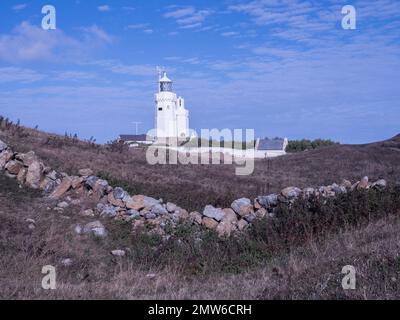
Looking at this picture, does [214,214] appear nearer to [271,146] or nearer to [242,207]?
[242,207]

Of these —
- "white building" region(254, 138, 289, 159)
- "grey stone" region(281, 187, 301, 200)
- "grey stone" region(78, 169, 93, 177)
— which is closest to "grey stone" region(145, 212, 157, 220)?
"grey stone" region(78, 169, 93, 177)

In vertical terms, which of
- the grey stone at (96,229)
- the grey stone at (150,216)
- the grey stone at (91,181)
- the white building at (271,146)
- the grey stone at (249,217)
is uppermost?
the white building at (271,146)

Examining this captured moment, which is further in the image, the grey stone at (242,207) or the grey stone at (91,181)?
the grey stone at (91,181)

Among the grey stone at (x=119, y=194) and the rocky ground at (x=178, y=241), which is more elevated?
the grey stone at (x=119, y=194)

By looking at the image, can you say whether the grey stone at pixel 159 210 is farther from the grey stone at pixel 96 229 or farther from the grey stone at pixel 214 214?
the grey stone at pixel 96 229

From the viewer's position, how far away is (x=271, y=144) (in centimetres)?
4756

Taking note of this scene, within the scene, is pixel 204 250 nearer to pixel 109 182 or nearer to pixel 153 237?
pixel 153 237

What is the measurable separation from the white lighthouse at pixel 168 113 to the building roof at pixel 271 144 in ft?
23.3

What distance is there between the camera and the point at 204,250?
9.07 m

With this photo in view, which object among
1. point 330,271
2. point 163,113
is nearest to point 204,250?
point 330,271

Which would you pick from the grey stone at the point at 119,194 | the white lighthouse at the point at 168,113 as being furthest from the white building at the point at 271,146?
the grey stone at the point at 119,194

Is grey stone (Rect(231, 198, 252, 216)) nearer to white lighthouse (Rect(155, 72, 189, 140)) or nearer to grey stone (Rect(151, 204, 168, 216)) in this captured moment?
grey stone (Rect(151, 204, 168, 216))

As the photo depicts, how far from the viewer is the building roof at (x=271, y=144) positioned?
4644 centimetres

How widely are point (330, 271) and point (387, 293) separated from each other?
3.62 ft
